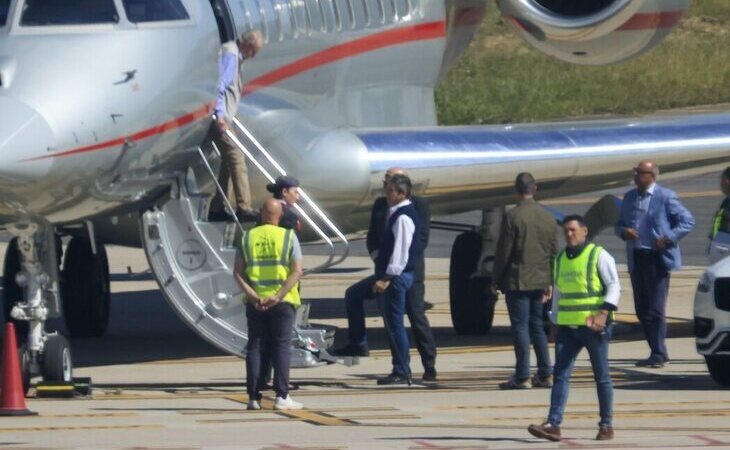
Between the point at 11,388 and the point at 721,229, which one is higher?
→ the point at 721,229

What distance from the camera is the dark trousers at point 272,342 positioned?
13633mm

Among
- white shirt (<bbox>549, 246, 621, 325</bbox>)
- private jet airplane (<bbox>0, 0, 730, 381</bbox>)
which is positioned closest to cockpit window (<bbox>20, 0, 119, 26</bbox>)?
private jet airplane (<bbox>0, 0, 730, 381</bbox>)

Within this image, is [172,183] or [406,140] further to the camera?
[406,140]

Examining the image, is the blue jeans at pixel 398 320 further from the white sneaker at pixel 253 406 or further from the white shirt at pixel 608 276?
the white shirt at pixel 608 276

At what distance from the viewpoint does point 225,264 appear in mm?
15539

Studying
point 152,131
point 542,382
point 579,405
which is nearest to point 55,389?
point 152,131

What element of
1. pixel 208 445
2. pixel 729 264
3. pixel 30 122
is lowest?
pixel 208 445

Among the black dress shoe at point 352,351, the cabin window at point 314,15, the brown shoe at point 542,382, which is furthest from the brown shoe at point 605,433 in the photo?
the cabin window at point 314,15

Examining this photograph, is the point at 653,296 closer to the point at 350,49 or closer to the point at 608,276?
the point at 608,276

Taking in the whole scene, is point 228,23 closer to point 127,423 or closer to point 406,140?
point 406,140

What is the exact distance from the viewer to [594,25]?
830 inches

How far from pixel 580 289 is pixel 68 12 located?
469 centimetres

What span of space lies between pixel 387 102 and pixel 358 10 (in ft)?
3.85

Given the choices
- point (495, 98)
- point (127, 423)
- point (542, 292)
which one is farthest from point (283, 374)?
point (495, 98)
